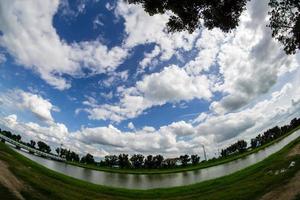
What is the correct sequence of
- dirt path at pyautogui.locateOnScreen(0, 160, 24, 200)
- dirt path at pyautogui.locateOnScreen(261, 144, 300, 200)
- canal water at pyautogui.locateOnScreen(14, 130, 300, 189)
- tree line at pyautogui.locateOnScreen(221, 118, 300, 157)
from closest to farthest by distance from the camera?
dirt path at pyautogui.locateOnScreen(261, 144, 300, 200) → dirt path at pyautogui.locateOnScreen(0, 160, 24, 200) → canal water at pyautogui.locateOnScreen(14, 130, 300, 189) → tree line at pyautogui.locateOnScreen(221, 118, 300, 157)

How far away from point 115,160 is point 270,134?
10047 cm

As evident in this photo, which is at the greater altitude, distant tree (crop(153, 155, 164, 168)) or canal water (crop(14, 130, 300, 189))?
distant tree (crop(153, 155, 164, 168))

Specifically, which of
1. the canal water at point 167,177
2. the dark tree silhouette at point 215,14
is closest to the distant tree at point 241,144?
the canal water at point 167,177

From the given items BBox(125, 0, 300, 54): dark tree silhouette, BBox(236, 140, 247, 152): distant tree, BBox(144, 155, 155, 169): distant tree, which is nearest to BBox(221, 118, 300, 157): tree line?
BBox(236, 140, 247, 152): distant tree

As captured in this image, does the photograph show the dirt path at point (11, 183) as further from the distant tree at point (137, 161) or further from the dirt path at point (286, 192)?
the distant tree at point (137, 161)

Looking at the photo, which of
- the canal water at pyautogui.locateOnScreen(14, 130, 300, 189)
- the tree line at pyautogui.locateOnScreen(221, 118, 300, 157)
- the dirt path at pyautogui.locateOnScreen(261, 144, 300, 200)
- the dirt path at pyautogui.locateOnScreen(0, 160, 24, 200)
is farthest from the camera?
the tree line at pyautogui.locateOnScreen(221, 118, 300, 157)

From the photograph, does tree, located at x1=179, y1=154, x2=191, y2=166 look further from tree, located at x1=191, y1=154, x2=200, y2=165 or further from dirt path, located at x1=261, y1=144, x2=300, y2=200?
dirt path, located at x1=261, y1=144, x2=300, y2=200

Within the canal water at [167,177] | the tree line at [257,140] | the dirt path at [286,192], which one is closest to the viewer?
the dirt path at [286,192]

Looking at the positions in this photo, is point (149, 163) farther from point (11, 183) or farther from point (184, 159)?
point (11, 183)

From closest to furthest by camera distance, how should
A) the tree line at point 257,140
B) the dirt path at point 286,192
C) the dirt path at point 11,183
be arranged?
the dirt path at point 286,192 → the dirt path at point 11,183 → the tree line at point 257,140

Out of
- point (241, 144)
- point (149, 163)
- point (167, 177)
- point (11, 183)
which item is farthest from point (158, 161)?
point (11, 183)

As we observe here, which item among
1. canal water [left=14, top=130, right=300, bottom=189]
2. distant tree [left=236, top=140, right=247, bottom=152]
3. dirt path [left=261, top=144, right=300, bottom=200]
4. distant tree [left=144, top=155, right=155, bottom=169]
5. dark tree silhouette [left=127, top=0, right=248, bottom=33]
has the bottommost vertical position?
dirt path [left=261, top=144, right=300, bottom=200]

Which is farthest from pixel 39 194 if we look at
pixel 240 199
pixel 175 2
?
pixel 175 2

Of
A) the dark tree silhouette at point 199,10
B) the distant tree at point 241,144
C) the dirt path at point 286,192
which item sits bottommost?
the dirt path at point 286,192
